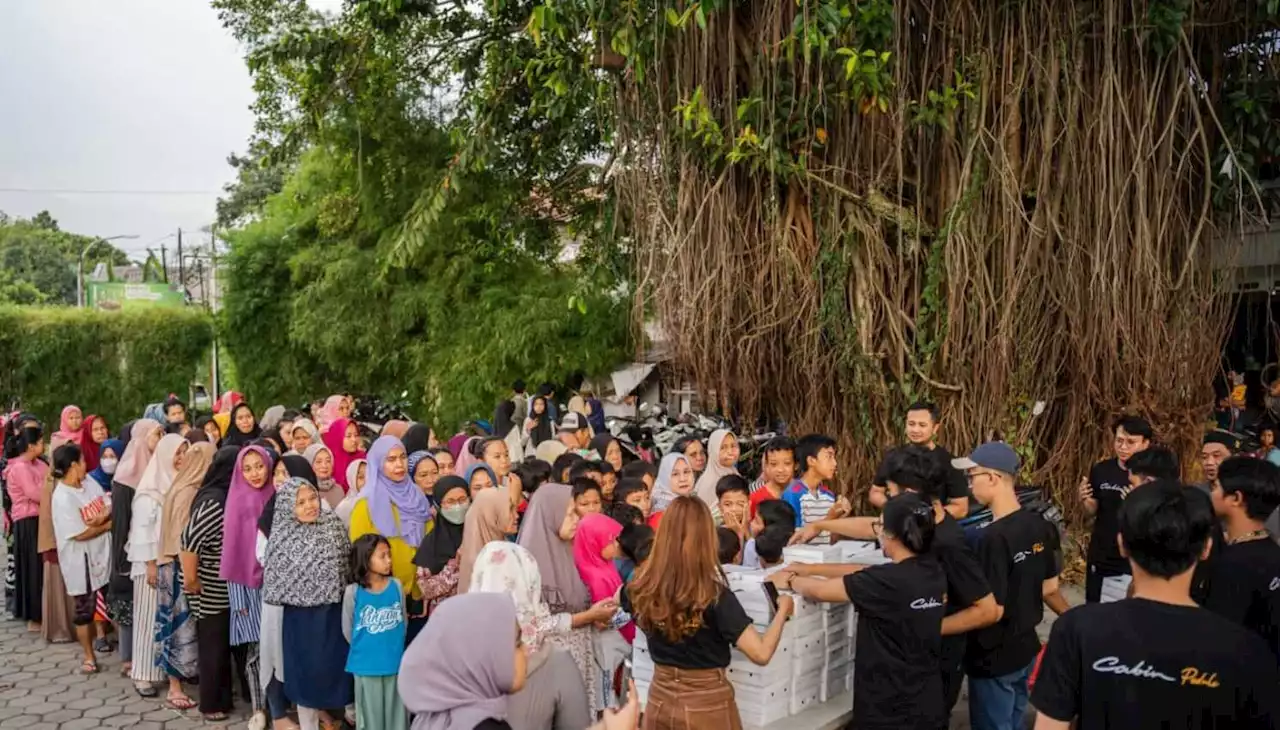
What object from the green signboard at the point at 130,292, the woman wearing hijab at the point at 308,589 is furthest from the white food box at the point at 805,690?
the green signboard at the point at 130,292

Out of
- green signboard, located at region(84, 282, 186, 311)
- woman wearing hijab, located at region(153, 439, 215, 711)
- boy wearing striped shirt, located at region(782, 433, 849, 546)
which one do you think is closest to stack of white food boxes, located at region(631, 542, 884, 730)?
boy wearing striped shirt, located at region(782, 433, 849, 546)

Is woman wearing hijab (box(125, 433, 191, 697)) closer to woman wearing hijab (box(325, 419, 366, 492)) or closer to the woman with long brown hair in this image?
woman wearing hijab (box(325, 419, 366, 492))

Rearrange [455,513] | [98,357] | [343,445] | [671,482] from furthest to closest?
1. [98,357]
2. [343,445]
3. [671,482]
4. [455,513]

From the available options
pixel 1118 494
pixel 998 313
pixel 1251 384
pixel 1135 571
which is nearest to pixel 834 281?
pixel 998 313

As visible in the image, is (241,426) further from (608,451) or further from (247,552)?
(608,451)

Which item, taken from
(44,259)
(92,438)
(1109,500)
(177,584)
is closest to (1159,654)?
(1109,500)

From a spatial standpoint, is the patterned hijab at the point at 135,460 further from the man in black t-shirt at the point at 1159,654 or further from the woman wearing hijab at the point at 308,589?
the man in black t-shirt at the point at 1159,654

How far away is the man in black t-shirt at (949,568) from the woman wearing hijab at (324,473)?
326 centimetres

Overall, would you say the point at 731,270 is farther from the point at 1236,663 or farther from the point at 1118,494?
the point at 1236,663

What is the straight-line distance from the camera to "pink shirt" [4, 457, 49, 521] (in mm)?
6305

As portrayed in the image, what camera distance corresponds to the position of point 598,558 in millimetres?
4059

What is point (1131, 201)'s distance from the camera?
5980 mm

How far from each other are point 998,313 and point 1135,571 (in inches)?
160

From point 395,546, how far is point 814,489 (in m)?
2.12
